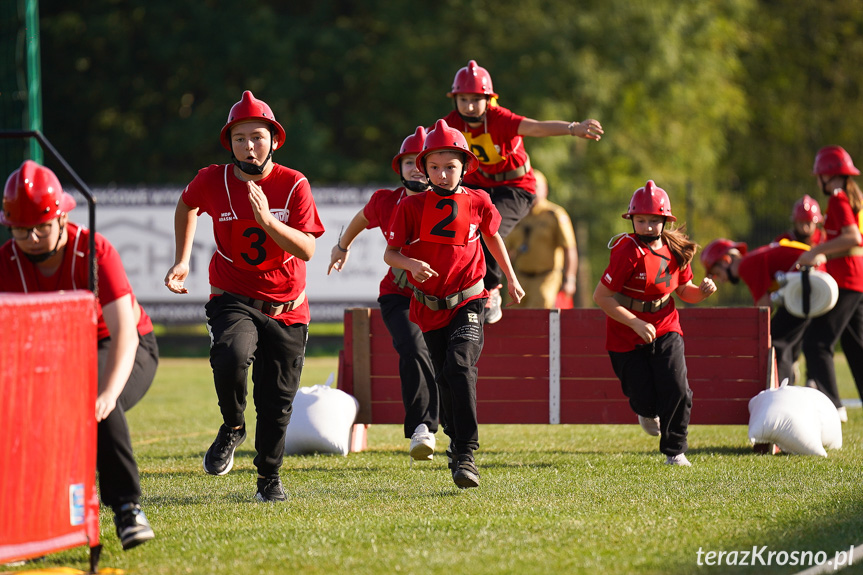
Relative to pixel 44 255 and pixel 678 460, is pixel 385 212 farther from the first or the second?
pixel 44 255

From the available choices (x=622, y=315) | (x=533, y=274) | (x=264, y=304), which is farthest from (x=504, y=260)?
(x=533, y=274)

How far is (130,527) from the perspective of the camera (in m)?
4.67

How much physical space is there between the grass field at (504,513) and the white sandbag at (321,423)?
0.50 feet

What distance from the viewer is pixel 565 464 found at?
7.59 metres

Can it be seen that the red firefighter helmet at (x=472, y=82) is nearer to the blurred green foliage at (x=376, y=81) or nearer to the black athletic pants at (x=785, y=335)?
the black athletic pants at (x=785, y=335)

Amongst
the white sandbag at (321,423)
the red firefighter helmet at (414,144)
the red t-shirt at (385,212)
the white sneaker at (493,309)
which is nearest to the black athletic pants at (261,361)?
the red t-shirt at (385,212)

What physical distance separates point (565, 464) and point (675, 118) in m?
22.0

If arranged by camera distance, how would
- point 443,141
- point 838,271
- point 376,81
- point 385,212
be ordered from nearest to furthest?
1. point 443,141
2. point 385,212
3. point 838,271
4. point 376,81

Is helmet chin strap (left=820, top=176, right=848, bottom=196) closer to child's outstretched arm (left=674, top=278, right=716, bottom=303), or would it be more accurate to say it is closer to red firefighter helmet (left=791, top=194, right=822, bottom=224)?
red firefighter helmet (left=791, top=194, right=822, bottom=224)

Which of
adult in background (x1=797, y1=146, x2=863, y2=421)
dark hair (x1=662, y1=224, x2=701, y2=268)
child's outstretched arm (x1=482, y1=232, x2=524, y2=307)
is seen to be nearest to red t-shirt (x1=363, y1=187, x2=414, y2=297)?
child's outstretched arm (x1=482, y1=232, x2=524, y2=307)

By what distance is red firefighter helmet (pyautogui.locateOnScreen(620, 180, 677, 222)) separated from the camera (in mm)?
7332

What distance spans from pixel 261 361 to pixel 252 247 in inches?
26.0

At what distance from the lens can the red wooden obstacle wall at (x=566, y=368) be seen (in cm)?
834

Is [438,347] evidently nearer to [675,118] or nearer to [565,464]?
[565,464]
